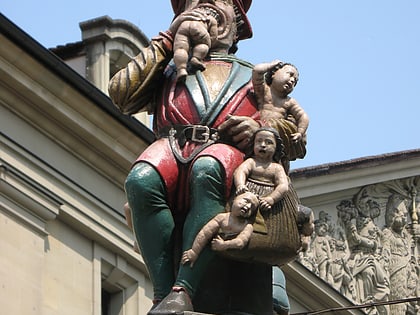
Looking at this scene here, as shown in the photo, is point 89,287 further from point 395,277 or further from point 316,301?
point 395,277

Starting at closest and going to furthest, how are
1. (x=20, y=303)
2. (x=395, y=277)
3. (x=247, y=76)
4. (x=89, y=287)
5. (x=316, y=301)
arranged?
(x=247, y=76)
(x=20, y=303)
(x=89, y=287)
(x=316, y=301)
(x=395, y=277)

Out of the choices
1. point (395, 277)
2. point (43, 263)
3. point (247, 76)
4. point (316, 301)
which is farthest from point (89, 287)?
point (247, 76)

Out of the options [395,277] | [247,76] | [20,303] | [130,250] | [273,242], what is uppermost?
[395,277]

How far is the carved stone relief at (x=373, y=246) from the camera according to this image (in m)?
25.1

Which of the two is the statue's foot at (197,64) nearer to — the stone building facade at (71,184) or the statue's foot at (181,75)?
the statue's foot at (181,75)

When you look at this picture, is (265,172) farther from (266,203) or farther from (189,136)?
(189,136)

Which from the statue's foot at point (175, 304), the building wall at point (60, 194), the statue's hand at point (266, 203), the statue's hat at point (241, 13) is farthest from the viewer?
the building wall at point (60, 194)

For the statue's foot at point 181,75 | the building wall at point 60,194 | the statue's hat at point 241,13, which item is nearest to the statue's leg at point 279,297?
the statue's foot at point 181,75

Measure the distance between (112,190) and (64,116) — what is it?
115 centimetres

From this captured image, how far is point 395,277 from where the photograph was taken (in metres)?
26.2

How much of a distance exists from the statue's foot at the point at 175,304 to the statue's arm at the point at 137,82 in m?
0.72

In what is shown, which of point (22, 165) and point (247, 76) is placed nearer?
point (247, 76)

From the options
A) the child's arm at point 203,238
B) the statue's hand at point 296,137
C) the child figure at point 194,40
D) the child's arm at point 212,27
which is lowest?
the child's arm at point 203,238

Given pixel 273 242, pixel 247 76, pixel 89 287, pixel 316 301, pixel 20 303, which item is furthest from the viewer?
pixel 316 301
